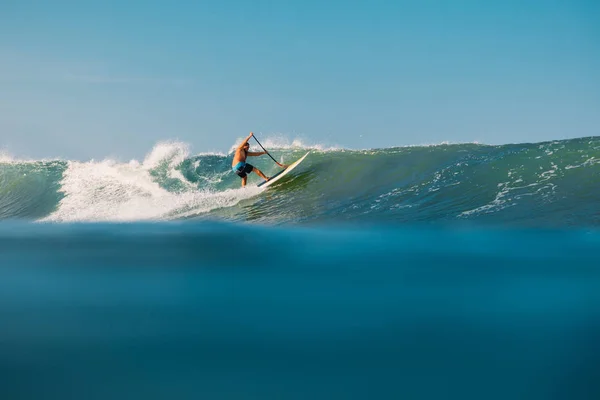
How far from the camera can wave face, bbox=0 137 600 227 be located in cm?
1049

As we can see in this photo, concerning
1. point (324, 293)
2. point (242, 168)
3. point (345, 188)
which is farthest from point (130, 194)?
point (324, 293)

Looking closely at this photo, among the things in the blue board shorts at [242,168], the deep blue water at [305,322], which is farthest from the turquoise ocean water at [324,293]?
the blue board shorts at [242,168]

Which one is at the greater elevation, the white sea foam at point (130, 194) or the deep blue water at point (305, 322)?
the white sea foam at point (130, 194)

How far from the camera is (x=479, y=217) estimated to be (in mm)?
9875

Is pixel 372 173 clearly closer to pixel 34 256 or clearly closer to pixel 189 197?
pixel 189 197

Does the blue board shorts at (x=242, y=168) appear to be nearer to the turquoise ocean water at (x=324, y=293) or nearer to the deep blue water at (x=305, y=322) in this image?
the turquoise ocean water at (x=324, y=293)

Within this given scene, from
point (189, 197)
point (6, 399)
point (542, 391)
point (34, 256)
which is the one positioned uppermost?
point (189, 197)

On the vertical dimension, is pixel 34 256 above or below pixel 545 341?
above

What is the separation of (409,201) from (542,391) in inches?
329

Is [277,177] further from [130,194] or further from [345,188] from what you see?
[130,194]

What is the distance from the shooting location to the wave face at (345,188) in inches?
413

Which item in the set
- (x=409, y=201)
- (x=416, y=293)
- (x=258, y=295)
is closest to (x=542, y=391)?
(x=416, y=293)

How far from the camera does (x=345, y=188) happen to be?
42.5 ft

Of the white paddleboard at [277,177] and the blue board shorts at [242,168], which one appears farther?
the white paddleboard at [277,177]
